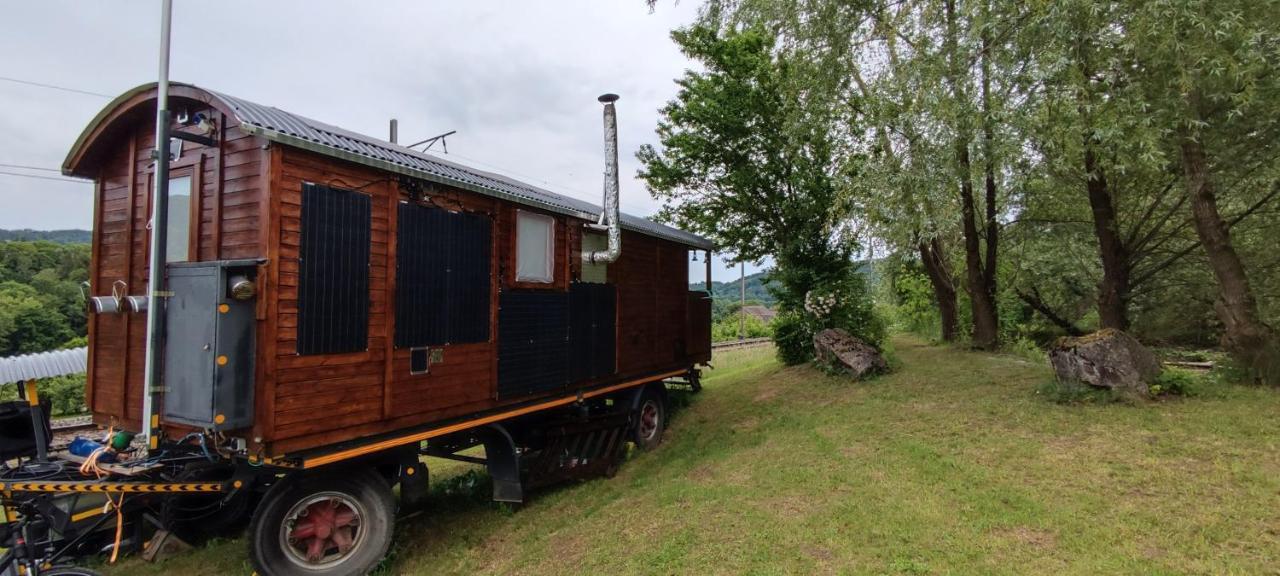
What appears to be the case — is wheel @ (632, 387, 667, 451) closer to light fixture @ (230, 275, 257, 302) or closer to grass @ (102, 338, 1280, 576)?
grass @ (102, 338, 1280, 576)

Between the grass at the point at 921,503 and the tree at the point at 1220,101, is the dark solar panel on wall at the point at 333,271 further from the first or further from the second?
the tree at the point at 1220,101

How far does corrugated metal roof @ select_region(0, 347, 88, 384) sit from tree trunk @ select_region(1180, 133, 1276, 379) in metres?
11.6

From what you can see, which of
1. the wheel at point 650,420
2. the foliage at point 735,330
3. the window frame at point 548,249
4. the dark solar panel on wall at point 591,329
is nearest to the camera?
the window frame at point 548,249

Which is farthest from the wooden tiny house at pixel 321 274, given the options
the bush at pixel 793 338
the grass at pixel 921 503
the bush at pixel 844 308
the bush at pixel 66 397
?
the bush at pixel 66 397

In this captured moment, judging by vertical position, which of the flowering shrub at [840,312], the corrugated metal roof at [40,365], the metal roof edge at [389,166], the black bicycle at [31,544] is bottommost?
the black bicycle at [31,544]

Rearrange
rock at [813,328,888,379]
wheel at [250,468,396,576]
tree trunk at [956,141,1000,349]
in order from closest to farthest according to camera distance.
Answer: wheel at [250,468,396,576] → rock at [813,328,888,379] → tree trunk at [956,141,1000,349]

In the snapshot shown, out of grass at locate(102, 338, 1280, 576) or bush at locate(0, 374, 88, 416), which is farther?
bush at locate(0, 374, 88, 416)

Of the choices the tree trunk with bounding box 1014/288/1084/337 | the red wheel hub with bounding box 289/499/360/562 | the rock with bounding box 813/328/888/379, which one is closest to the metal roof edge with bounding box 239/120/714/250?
the red wheel hub with bounding box 289/499/360/562

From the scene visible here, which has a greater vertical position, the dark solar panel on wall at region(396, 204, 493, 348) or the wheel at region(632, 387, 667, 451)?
the dark solar panel on wall at region(396, 204, 493, 348)

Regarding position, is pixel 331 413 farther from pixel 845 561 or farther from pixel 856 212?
pixel 856 212

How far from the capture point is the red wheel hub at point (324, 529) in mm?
4289

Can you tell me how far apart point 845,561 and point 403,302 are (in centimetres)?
390

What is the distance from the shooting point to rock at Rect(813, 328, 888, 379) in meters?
10.5

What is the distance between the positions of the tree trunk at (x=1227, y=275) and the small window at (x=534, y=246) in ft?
25.2
